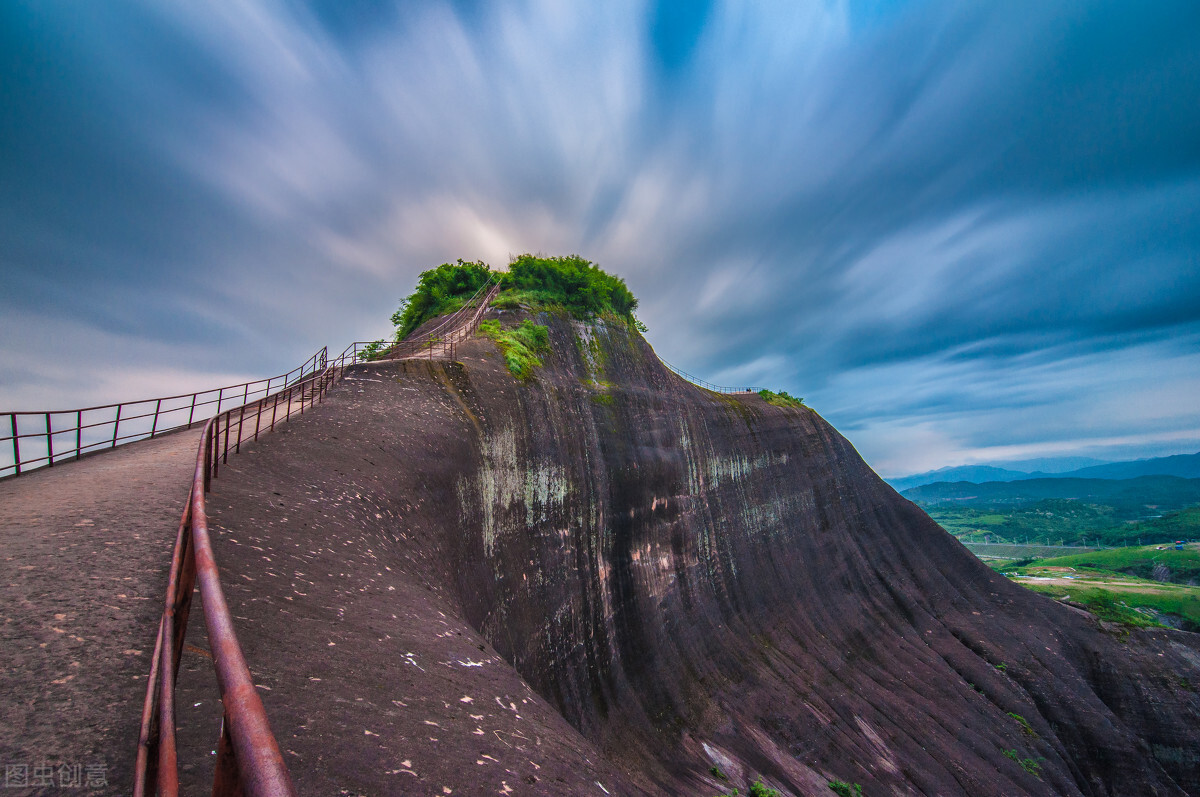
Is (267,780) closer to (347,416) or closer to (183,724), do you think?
(183,724)

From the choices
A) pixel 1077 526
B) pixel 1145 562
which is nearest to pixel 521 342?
pixel 1145 562

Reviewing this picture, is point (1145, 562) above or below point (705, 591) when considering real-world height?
below

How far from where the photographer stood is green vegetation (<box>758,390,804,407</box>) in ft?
105

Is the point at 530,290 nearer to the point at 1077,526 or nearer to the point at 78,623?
the point at 78,623

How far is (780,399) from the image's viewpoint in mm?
32969

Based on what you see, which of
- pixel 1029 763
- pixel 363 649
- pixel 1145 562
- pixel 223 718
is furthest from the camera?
pixel 1145 562

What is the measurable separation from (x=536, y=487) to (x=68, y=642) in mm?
11822

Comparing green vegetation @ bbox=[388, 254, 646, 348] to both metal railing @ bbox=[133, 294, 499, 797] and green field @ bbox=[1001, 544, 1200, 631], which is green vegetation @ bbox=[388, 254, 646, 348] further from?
green field @ bbox=[1001, 544, 1200, 631]

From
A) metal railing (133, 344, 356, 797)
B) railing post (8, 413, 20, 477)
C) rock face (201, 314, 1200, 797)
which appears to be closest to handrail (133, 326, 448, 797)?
metal railing (133, 344, 356, 797)

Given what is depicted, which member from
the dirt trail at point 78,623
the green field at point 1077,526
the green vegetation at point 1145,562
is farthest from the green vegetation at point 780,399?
the green field at point 1077,526

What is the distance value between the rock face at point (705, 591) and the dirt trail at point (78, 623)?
734 mm

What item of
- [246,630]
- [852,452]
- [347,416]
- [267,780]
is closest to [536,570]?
[347,416]

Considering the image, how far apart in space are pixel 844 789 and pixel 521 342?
20735 mm

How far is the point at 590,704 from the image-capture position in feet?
44.2
